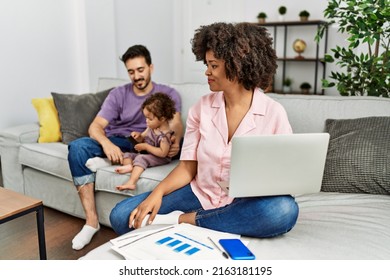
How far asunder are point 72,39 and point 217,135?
8.94 ft

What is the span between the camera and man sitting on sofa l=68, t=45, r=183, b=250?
200cm

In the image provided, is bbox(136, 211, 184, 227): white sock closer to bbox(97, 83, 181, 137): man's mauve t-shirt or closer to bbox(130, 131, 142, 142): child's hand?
bbox(130, 131, 142, 142): child's hand

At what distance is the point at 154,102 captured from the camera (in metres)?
1.98

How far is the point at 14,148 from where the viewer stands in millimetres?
2396

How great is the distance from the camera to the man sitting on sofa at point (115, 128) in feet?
6.55

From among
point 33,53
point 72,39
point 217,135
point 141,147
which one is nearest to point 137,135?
point 141,147

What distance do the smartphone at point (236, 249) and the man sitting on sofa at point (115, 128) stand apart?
969 millimetres

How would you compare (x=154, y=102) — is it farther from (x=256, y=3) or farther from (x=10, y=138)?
(x=256, y=3)

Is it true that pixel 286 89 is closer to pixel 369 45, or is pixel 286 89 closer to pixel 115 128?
pixel 369 45

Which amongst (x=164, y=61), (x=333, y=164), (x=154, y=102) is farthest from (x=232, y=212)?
(x=164, y=61)

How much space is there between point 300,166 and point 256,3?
4103 millimetres

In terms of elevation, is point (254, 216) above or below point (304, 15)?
below

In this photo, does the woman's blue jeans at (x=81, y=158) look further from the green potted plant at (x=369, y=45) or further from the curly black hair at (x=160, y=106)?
the green potted plant at (x=369, y=45)

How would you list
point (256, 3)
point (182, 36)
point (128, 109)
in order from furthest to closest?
point (182, 36) < point (256, 3) < point (128, 109)
